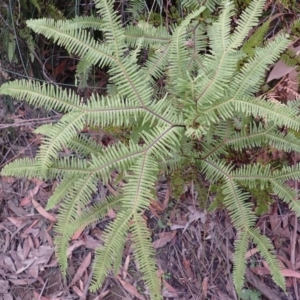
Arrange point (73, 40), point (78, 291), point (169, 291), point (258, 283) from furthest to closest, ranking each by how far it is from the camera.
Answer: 1. point (78, 291)
2. point (169, 291)
3. point (258, 283)
4. point (73, 40)

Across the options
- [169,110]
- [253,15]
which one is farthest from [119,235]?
[253,15]

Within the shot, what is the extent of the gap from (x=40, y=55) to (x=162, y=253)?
55.6 inches

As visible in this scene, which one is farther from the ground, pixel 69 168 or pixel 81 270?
pixel 69 168

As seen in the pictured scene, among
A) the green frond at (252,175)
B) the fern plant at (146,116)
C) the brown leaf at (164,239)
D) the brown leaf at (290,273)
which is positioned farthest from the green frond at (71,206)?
the brown leaf at (290,273)

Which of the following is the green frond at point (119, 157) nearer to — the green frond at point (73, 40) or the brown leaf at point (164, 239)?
the green frond at point (73, 40)

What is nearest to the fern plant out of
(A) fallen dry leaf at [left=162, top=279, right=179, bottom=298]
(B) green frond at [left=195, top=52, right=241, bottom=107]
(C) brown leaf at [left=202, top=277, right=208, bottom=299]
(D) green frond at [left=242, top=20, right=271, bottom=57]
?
(B) green frond at [left=195, top=52, right=241, bottom=107]

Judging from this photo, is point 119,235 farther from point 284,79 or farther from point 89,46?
point 284,79

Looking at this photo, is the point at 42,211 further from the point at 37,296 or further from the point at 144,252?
the point at 144,252

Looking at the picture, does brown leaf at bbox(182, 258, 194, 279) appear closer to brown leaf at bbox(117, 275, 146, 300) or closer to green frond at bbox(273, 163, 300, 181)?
brown leaf at bbox(117, 275, 146, 300)

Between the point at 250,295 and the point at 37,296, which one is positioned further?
the point at 37,296

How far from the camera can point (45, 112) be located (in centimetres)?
272

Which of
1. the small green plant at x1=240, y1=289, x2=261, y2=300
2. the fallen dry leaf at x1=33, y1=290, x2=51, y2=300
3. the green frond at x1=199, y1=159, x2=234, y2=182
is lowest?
the fallen dry leaf at x1=33, y1=290, x2=51, y2=300

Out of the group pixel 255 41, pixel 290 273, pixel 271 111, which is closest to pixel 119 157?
pixel 271 111

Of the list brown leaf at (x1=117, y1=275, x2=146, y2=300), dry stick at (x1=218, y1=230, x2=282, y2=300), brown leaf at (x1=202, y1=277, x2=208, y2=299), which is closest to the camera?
dry stick at (x1=218, y1=230, x2=282, y2=300)
